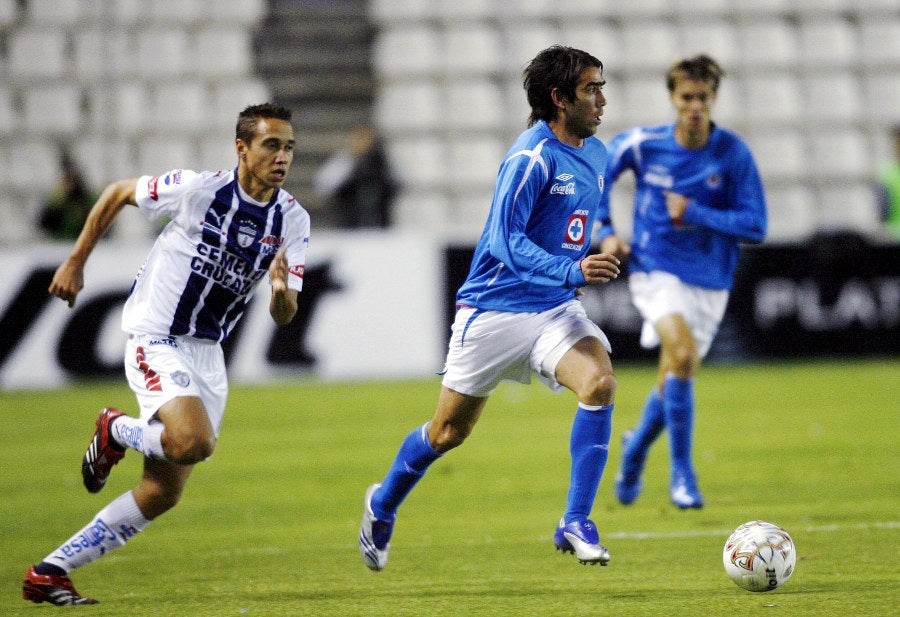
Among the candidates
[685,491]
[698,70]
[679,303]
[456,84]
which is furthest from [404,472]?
[456,84]

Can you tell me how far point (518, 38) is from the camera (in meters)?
17.4

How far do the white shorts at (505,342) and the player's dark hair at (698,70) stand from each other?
2219 millimetres

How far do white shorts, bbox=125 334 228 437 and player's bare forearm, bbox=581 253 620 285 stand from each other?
5.33 ft

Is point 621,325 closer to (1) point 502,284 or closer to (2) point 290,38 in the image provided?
(2) point 290,38

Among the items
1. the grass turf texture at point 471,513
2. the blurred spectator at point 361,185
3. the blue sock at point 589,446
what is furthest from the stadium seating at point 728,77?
the blue sock at point 589,446

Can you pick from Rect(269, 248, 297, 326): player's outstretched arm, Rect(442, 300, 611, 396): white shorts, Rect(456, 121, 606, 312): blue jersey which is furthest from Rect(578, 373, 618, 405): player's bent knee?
Rect(269, 248, 297, 326): player's outstretched arm

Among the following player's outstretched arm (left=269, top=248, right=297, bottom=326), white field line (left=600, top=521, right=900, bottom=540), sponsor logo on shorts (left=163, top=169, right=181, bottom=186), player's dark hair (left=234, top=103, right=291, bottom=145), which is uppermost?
player's dark hair (left=234, top=103, right=291, bottom=145)

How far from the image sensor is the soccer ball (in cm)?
497

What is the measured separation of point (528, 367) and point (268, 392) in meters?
7.93

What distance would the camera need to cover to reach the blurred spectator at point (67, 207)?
14750 mm

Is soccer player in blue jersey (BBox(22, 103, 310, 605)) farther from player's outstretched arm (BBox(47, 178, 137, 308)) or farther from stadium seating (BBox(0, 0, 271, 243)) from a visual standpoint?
stadium seating (BBox(0, 0, 271, 243))

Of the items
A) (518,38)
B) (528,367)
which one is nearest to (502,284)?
(528,367)

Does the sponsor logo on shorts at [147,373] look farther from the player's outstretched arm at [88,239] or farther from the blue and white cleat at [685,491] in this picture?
the blue and white cleat at [685,491]

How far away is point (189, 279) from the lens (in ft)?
18.4
